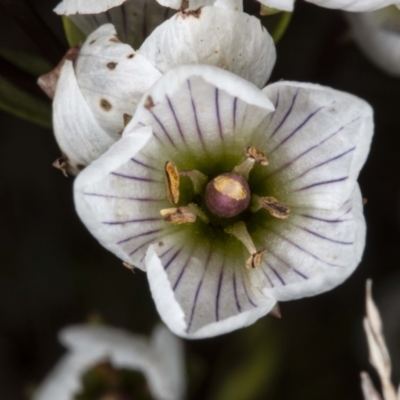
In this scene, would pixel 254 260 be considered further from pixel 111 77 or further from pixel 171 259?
pixel 111 77

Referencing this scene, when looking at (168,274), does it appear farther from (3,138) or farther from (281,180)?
(3,138)

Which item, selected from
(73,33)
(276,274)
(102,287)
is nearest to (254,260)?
(276,274)

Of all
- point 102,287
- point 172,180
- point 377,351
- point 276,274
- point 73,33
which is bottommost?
point 102,287

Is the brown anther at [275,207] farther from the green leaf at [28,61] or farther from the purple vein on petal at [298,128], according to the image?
the green leaf at [28,61]

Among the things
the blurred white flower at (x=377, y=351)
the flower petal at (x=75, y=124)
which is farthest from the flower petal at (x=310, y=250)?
the flower petal at (x=75, y=124)

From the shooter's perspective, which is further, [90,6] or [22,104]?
[22,104]

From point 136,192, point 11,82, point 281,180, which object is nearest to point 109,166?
point 136,192

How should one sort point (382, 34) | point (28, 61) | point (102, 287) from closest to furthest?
1. point (382, 34)
2. point (28, 61)
3. point (102, 287)
